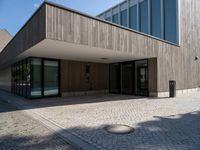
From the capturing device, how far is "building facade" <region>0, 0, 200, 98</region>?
8.10m

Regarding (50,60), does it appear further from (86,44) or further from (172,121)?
(172,121)

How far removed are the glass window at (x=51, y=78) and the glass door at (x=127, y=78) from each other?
5914 millimetres

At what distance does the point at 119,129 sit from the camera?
5344mm

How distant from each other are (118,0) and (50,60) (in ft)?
54.0

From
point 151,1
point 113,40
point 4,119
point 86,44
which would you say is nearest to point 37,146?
point 4,119

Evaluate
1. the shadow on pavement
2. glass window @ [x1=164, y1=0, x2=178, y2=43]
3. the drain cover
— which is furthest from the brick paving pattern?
glass window @ [x1=164, y1=0, x2=178, y2=43]

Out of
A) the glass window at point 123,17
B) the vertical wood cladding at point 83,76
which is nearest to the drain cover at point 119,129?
the vertical wood cladding at point 83,76

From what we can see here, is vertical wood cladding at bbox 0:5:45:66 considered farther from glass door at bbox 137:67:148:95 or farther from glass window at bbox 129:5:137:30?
glass window at bbox 129:5:137:30

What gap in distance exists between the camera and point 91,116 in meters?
7.06

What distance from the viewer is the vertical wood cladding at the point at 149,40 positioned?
7.67 m

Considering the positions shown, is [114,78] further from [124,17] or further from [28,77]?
[124,17]

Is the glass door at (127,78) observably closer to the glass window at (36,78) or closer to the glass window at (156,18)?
the glass window at (156,18)

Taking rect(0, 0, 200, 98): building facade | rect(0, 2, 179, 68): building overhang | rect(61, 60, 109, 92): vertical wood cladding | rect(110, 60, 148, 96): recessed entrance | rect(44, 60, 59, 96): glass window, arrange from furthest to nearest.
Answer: rect(61, 60, 109, 92): vertical wood cladding
rect(110, 60, 148, 96): recessed entrance
rect(44, 60, 59, 96): glass window
rect(0, 0, 200, 98): building facade
rect(0, 2, 179, 68): building overhang

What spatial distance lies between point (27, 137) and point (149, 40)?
32.8 feet
